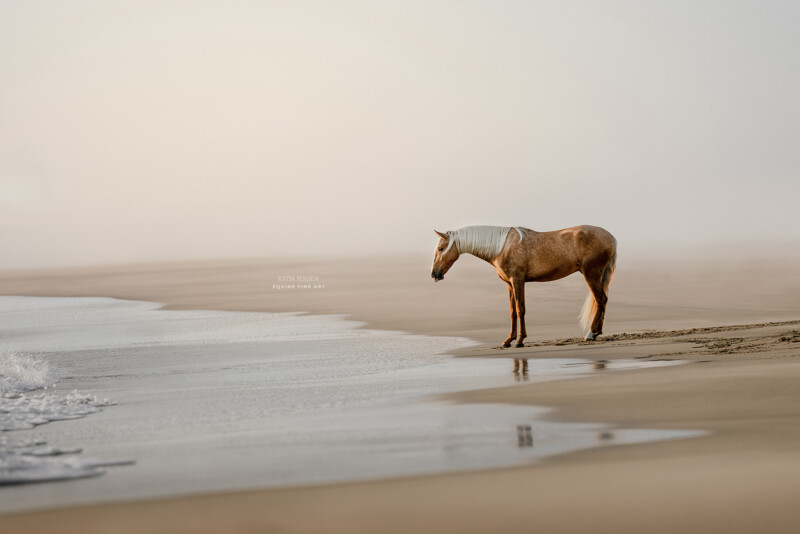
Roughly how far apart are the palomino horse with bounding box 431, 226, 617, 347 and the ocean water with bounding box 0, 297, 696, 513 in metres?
1.28

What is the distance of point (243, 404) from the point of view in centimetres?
820

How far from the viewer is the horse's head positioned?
13078 millimetres

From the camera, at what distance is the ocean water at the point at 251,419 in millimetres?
5465

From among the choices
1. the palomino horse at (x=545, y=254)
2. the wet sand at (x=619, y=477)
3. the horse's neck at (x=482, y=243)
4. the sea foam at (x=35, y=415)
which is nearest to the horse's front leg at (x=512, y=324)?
the palomino horse at (x=545, y=254)

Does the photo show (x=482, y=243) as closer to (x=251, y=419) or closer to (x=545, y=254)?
(x=545, y=254)

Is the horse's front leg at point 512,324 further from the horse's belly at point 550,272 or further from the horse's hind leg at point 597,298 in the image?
the horse's hind leg at point 597,298

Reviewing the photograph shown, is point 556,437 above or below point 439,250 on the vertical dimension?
below

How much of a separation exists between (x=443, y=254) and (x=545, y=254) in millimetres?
1328

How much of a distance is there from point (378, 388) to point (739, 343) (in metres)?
4.16

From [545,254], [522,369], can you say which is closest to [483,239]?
[545,254]

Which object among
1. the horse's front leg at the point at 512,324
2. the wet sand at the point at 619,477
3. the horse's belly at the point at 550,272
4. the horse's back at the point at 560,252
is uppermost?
the horse's back at the point at 560,252

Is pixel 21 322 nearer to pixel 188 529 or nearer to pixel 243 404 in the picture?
pixel 243 404

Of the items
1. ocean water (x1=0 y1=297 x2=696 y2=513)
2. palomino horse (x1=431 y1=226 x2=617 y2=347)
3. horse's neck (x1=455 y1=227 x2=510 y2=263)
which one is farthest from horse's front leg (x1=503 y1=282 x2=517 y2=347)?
ocean water (x1=0 y1=297 x2=696 y2=513)

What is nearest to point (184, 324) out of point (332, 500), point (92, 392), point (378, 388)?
point (92, 392)
